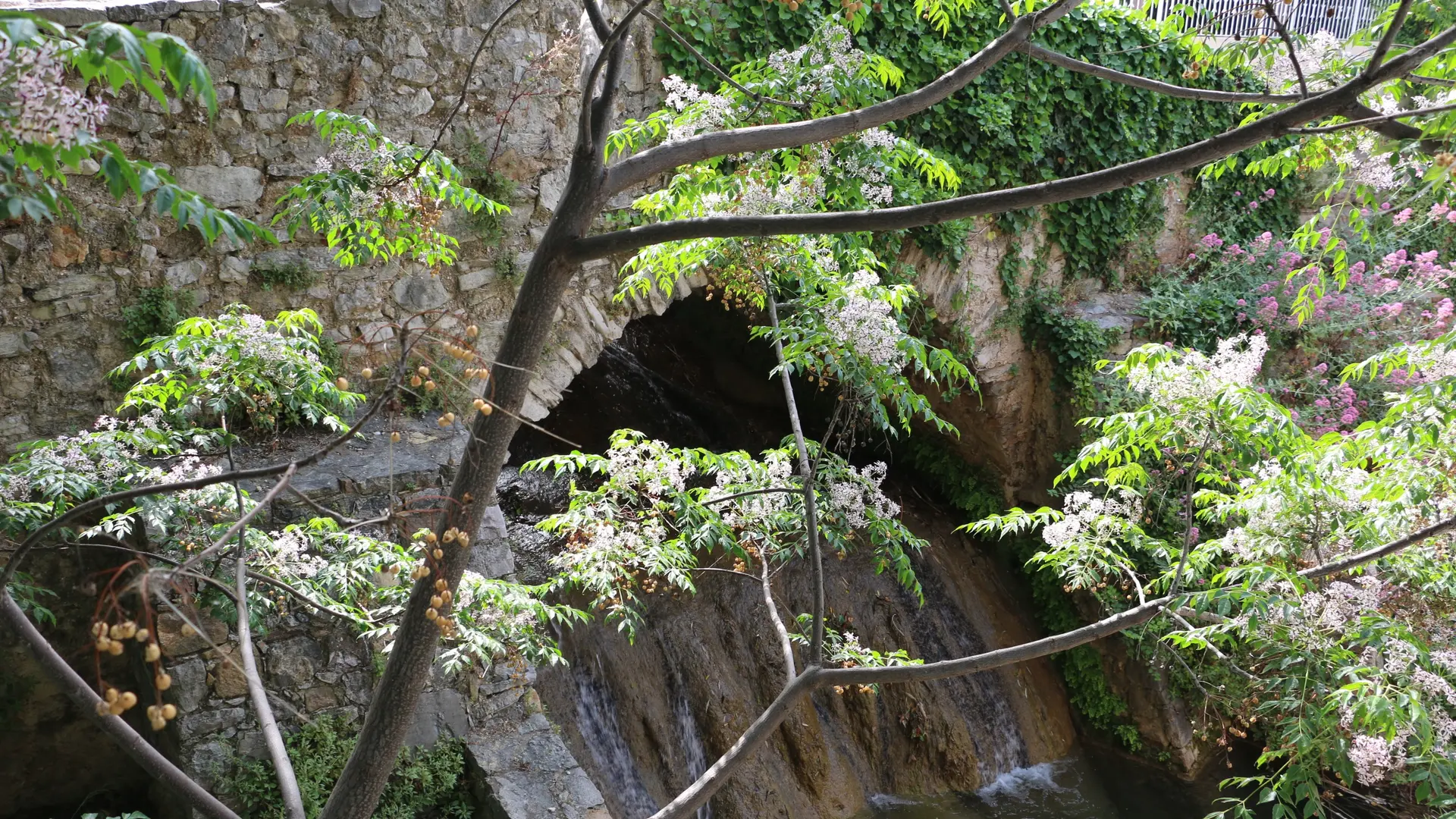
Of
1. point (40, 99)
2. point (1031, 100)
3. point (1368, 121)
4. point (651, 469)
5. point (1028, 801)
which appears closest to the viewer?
point (40, 99)

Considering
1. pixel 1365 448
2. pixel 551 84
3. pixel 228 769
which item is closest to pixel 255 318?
pixel 228 769

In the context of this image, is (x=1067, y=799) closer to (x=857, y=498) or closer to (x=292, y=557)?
(x=857, y=498)

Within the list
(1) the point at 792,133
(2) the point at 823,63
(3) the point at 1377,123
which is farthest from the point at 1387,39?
(2) the point at 823,63

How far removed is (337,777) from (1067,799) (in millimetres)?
4374

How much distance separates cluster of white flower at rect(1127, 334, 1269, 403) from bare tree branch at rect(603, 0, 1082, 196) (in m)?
1.17

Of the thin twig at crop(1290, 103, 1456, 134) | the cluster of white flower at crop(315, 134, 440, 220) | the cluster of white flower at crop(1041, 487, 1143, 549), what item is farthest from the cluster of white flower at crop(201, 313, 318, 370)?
the thin twig at crop(1290, 103, 1456, 134)

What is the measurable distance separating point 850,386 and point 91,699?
207cm

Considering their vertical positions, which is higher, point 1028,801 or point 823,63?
point 823,63

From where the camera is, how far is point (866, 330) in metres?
2.77

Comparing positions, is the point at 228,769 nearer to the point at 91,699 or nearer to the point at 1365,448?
the point at 91,699

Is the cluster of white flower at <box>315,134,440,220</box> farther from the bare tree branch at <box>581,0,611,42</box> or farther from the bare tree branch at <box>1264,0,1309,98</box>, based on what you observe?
the bare tree branch at <box>1264,0,1309,98</box>

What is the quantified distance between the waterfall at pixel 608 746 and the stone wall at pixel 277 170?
1.47m

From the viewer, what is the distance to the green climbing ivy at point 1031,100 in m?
5.00

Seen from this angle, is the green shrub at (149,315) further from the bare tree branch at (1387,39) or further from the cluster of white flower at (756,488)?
the bare tree branch at (1387,39)
